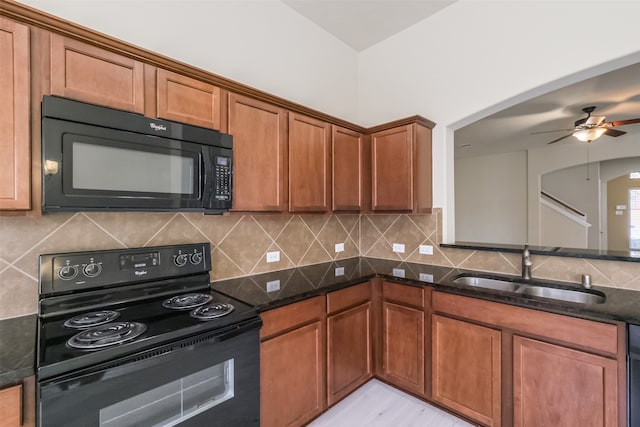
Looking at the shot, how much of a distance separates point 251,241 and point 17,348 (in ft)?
4.32

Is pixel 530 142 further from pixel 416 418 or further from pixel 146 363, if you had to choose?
pixel 146 363

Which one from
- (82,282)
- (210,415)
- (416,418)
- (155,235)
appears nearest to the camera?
(210,415)

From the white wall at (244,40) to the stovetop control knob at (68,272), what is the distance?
1278mm

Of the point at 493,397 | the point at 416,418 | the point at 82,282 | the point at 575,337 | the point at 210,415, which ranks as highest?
the point at 82,282

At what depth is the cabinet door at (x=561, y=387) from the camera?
143 cm

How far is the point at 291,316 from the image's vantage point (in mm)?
1746

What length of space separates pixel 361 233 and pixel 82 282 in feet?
7.72

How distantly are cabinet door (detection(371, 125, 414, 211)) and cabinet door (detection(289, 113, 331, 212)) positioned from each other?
0.50 meters

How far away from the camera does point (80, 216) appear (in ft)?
5.00

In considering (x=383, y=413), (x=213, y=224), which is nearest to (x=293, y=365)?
(x=383, y=413)

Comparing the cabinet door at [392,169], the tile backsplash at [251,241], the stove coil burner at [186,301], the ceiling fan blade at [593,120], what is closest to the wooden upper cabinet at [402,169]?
the cabinet door at [392,169]

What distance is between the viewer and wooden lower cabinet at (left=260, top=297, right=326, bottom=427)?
5.37ft

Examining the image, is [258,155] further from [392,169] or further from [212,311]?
[392,169]

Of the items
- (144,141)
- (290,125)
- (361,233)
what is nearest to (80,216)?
(144,141)
